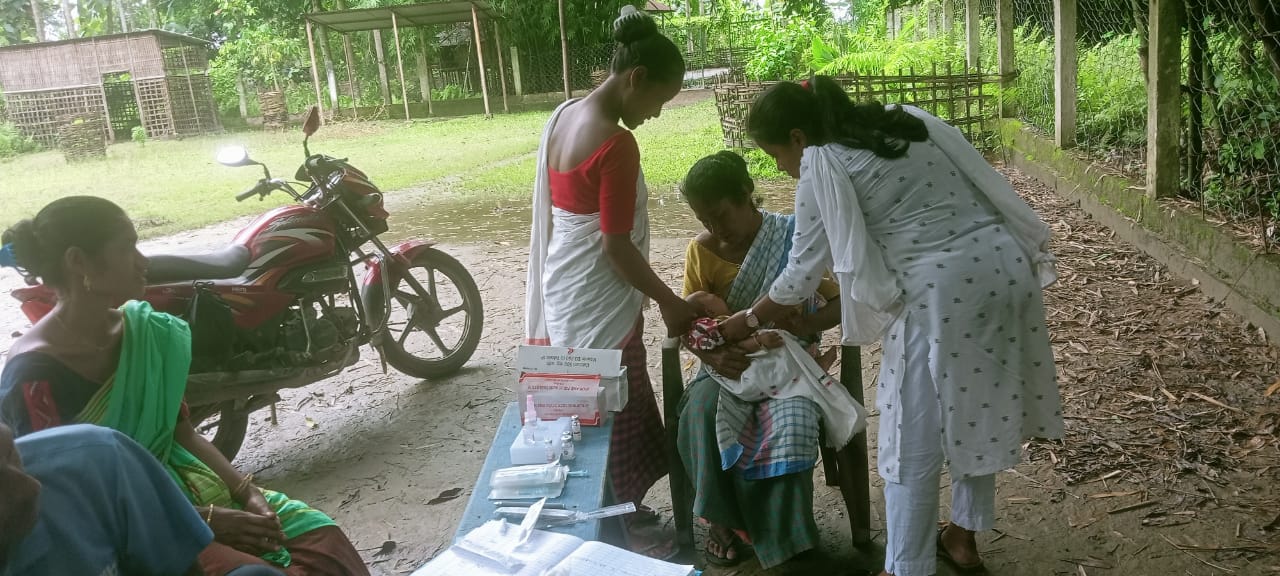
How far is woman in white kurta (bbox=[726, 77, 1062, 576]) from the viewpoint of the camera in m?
2.04

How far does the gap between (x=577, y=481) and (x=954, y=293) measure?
39.2 inches

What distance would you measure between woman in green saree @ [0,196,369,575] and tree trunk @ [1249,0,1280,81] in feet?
14.8

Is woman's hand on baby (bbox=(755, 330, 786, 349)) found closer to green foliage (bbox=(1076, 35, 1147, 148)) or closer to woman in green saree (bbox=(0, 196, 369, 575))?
woman in green saree (bbox=(0, 196, 369, 575))

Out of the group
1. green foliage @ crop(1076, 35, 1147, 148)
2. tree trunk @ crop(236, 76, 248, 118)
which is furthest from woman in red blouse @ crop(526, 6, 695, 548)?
tree trunk @ crop(236, 76, 248, 118)

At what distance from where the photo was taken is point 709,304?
97.7 inches

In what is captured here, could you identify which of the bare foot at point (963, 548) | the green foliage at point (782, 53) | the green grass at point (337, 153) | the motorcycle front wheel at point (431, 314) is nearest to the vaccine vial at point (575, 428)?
the bare foot at point (963, 548)

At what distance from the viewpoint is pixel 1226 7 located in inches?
171

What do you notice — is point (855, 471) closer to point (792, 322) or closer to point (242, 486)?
point (792, 322)

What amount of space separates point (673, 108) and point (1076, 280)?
1384 cm

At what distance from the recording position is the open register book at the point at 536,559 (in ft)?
4.94

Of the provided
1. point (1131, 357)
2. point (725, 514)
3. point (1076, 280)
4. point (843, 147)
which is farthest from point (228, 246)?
point (1076, 280)

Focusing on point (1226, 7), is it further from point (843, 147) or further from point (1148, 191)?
point (843, 147)

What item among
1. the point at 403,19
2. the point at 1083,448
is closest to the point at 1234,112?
the point at 1083,448

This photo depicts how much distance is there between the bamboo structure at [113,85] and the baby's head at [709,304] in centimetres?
1009
